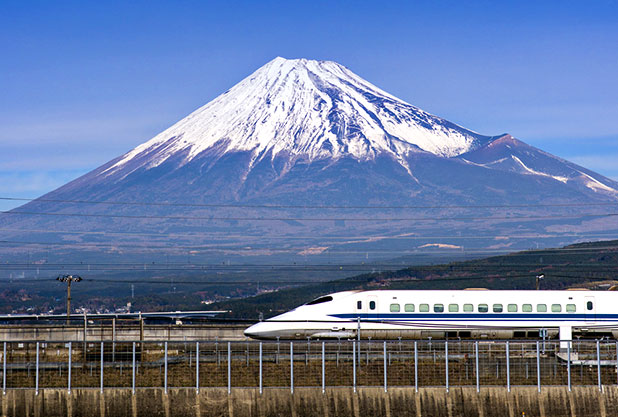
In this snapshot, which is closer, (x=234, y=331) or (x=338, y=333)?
(x=338, y=333)

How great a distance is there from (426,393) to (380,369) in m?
3.08

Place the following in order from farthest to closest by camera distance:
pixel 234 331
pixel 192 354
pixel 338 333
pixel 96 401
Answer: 1. pixel 234 331
2. pixel 338 333
3. pixel 192 354
4. pixel 96 401

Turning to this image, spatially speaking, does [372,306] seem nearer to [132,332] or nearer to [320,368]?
[132,332]

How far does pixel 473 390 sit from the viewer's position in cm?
4416

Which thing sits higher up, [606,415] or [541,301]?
[541,301]

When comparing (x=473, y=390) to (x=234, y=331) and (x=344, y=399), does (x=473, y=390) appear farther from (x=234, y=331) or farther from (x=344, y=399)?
(x=234, y=331)

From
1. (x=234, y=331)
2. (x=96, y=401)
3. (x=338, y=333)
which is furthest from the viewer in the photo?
(x=234, y=331)

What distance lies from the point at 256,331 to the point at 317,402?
20.0 metres

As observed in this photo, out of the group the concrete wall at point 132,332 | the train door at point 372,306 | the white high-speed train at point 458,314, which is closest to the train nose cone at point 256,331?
the white high-speed train at point 458,314

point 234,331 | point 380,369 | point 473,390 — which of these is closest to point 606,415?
point 473,390

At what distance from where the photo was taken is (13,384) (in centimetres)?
4522

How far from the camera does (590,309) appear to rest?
65.2 metres

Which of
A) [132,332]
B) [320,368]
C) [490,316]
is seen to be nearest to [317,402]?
[320,368]

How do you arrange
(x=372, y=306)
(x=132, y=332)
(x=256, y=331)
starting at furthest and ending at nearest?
(x=132, y=332)
(x=372, y=306)
(x=256, y=331)
